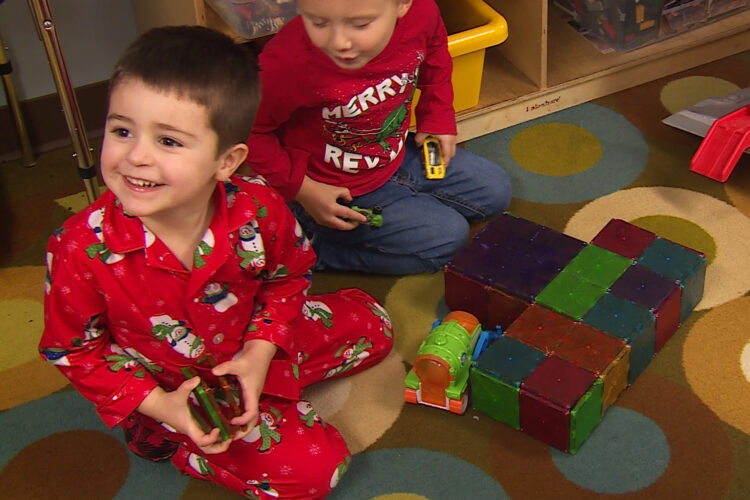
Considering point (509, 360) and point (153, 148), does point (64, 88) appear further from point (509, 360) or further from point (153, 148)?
point (509, 360)

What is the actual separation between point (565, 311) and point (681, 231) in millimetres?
358

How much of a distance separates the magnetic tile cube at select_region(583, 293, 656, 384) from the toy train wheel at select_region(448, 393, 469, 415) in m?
0.19

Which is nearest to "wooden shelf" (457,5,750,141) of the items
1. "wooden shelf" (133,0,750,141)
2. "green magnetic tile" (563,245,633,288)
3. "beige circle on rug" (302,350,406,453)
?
"wooden shelf" (133,0,750,141)

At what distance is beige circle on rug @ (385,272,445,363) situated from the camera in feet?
4.51

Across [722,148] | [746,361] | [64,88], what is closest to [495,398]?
[746,361]

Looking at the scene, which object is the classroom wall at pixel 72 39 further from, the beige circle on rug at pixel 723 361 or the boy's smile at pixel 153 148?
the beige circle on rug at pixel 723 361

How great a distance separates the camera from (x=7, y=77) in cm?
166

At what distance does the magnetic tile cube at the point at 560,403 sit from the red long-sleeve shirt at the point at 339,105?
44 cm

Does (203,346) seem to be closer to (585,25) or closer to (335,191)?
(335,191)

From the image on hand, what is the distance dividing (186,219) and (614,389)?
→ 1.95ft

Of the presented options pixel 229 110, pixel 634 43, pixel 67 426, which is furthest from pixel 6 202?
pixel 634 43

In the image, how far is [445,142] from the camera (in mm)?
1521

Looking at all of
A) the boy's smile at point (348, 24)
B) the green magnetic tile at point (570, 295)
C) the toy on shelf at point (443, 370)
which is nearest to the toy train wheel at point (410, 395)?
the toy on shelf at point (443, 370)

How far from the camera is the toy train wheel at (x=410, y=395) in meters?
1.26
